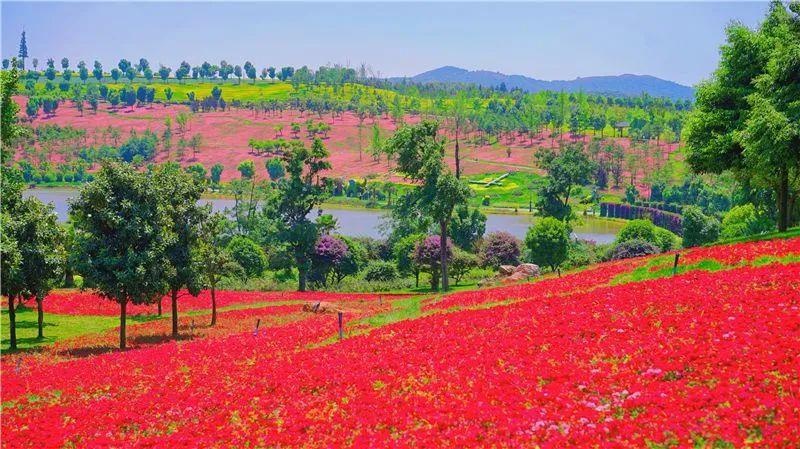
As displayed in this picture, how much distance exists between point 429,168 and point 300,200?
22457 millimetres

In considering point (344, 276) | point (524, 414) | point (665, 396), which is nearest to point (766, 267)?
point (665, 396)

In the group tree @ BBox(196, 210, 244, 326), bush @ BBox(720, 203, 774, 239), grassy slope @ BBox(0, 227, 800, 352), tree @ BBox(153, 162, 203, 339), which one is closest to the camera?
grassy slope @ BBox(0, 227, 800, 352)

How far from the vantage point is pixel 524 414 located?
49.1ft

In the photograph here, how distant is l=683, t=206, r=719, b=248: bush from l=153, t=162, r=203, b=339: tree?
7984cm

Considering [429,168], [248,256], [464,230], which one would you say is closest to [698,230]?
[464,230]

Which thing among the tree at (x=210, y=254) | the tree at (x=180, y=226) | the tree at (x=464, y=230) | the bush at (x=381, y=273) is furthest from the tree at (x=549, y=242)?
the tree at (x=180, y=226)

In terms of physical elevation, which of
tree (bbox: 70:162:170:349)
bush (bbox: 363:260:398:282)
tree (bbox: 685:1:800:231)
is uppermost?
tree (bbox: 685:1:800:231)

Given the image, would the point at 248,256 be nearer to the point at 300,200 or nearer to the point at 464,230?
the point at 300,200

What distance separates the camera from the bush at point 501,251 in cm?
9638

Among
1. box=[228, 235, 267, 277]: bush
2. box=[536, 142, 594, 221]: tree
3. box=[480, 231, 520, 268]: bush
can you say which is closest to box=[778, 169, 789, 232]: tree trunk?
box=[480, 231, 520, 268]: bush

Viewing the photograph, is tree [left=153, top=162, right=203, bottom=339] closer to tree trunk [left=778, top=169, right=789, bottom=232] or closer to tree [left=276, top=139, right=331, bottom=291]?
tree [left=276, top=139, right=331, bottom=291]

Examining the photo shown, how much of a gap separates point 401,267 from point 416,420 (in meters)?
76.6

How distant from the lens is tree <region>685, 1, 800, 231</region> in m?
38.6

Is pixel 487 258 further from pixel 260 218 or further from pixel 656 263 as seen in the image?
pixel 656 263
